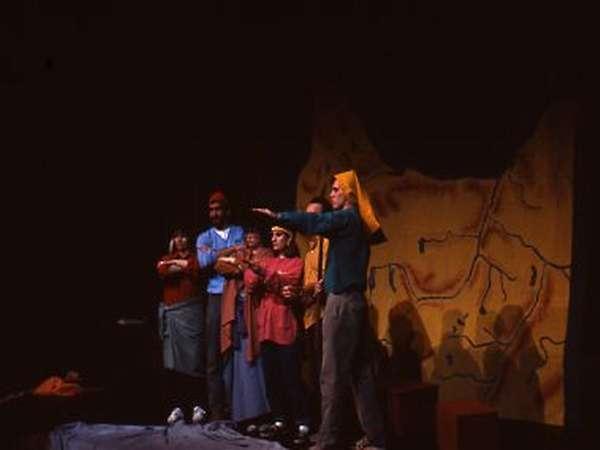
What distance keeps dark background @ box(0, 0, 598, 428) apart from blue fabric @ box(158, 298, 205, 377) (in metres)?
1.01

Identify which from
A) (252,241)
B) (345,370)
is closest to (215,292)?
(252,241)

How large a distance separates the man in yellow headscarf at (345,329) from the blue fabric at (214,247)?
1.40 metres

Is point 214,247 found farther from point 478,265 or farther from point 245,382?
point 478,265

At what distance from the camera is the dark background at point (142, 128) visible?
26.6 ft

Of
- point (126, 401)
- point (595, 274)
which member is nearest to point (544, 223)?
point (595, 274)

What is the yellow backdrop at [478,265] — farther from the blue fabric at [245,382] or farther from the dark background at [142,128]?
the blue fabric at [245,382]

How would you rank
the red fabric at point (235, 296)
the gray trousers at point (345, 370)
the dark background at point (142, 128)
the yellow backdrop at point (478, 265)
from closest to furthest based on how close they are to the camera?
the gray trousers at point (345, 370) → the yellow backdrop at point (478, 265) → the red fabric at point (235, 296) → the dark background at point (142, 128)

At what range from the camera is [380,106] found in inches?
316

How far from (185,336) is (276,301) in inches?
41.4

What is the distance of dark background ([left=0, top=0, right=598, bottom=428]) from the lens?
26.6 ft

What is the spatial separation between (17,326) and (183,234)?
267cm

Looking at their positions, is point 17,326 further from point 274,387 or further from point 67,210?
point 274,387

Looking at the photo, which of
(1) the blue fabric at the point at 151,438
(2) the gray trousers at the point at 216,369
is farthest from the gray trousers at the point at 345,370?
(2) the gray trousers at the point at 216,369

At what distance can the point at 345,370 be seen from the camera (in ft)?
20.6
